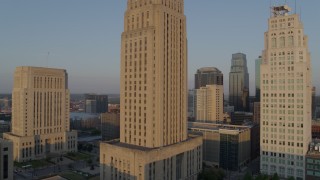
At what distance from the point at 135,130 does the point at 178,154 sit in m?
17.3

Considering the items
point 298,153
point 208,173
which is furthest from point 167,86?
point 298,153

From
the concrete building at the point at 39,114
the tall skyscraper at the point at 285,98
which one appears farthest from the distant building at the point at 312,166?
the concrete building at the point at 39,114

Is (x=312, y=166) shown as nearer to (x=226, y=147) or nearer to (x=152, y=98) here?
(x=226, y=147)

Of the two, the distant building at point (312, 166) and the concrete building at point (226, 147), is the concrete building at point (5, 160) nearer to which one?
the concrete building at point (226, 147)

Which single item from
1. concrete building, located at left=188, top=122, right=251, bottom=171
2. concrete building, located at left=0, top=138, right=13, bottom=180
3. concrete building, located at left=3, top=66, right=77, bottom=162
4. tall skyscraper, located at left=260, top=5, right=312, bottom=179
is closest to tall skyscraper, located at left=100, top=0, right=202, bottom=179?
concrete building, located at left=0, top=138, right=13, bottom=180

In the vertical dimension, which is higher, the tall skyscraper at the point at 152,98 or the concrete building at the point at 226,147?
the tall skyscraper at the point at 152,98

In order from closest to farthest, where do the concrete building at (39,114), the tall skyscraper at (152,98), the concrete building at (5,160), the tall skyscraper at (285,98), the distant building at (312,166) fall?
the concrete building at (5,160) → the tall skyscraper at (152,98) → the distant building at (312,166) → the tall skyscraper at (285,98) → the concrete building at (39,114)

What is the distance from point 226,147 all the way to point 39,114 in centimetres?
11385

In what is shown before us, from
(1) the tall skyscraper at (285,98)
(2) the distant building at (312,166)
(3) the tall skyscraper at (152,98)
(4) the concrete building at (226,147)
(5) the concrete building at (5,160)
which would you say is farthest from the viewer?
(4) the concrete building at (226,147)

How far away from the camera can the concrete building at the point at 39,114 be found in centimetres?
17162

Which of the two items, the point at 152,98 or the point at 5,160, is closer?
the point at 5,160

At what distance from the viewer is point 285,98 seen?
12606 cm

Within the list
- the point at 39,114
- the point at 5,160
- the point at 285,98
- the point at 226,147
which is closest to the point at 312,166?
the point at 285,98

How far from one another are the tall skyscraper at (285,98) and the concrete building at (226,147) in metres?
35.7
